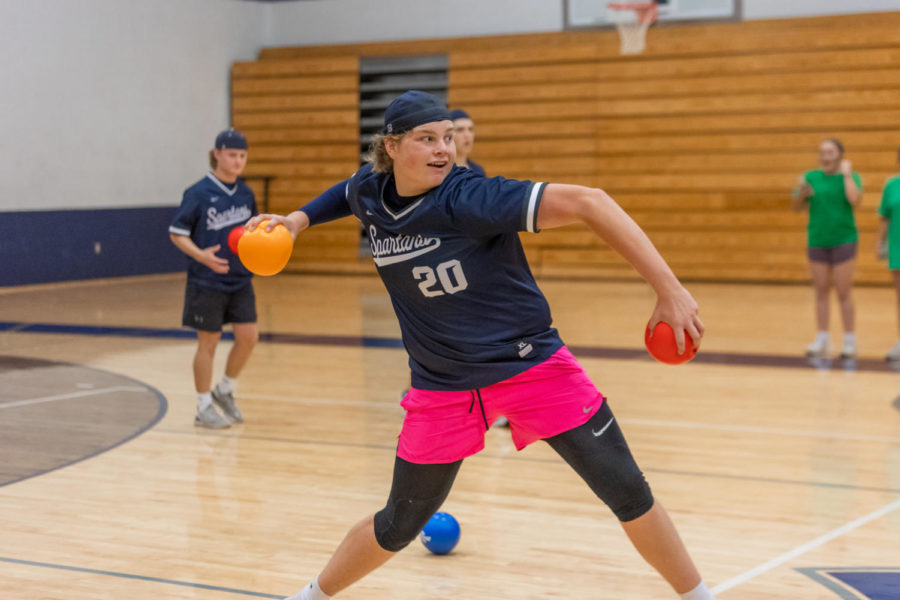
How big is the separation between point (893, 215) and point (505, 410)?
6.89 m

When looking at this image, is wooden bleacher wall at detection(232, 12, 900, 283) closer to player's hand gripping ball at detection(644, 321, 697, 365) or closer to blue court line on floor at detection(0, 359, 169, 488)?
blue court line on floor at detection(0, 359, 169, 488)

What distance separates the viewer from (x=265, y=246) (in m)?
3.29

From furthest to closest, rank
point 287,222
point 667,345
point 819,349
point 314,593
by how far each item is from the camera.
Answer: point 819,349
point 287,222
point 314,593
point 667,345

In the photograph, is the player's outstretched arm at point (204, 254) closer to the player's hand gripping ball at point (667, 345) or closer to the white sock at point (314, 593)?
the white sock at point (314, 593)

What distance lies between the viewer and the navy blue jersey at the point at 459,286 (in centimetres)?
291

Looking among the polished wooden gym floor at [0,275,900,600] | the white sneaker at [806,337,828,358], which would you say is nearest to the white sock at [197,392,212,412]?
the polished wooden gym floor at [0,275,900,600]

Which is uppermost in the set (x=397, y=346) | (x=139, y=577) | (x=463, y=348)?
(x=463, y=348)

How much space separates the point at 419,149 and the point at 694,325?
87 cm

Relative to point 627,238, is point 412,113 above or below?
above

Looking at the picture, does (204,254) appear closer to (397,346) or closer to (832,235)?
(397,346)

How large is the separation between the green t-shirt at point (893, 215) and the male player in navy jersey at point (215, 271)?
5.28 metres

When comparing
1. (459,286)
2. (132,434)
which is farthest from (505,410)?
(132,434)

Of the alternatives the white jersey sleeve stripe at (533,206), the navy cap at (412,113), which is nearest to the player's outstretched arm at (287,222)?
the navy cap at (412,113)

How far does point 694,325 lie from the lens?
2.65 m
